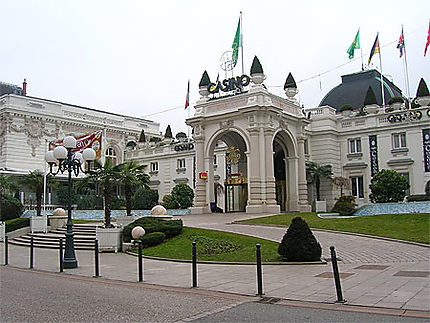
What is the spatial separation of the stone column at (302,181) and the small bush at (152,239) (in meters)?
19.3

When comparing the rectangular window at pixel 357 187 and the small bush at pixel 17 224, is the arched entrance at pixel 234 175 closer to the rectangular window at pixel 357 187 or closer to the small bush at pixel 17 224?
the rectangular window at pixel 357 187

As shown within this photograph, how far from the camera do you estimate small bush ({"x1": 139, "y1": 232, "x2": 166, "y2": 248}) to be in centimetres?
1814

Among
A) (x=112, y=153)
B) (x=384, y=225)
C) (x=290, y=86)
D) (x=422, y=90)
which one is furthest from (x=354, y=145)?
(x=112, y=153)

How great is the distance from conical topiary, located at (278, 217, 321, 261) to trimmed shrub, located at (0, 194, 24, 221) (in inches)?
1009

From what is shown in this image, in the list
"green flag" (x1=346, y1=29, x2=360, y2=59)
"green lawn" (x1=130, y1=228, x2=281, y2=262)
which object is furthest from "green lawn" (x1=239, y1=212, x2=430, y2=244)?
"green flag" (x1=346, y1=29, x2=360, y2=59)

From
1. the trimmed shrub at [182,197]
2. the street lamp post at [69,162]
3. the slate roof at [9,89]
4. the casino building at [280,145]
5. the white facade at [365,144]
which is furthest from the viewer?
the slate roof at [9,89]

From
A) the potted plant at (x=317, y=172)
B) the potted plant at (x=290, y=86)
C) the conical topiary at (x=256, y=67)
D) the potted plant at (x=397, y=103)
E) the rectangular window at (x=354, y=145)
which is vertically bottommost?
the potted plant at (x=317, y=172)

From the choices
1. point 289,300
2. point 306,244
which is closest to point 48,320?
point 289,300

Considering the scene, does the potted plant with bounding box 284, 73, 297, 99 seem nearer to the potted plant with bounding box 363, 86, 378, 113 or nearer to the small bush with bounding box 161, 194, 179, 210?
the potted plant with bounding box 363, 86, 378, 113

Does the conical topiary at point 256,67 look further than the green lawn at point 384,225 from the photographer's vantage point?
Yes

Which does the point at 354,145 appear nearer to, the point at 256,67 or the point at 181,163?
the point at 256,67

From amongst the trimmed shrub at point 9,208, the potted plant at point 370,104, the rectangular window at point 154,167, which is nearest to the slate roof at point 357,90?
the potted plant at point 370,104

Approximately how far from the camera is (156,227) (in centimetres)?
1923

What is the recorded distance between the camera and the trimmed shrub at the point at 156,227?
751 inches
